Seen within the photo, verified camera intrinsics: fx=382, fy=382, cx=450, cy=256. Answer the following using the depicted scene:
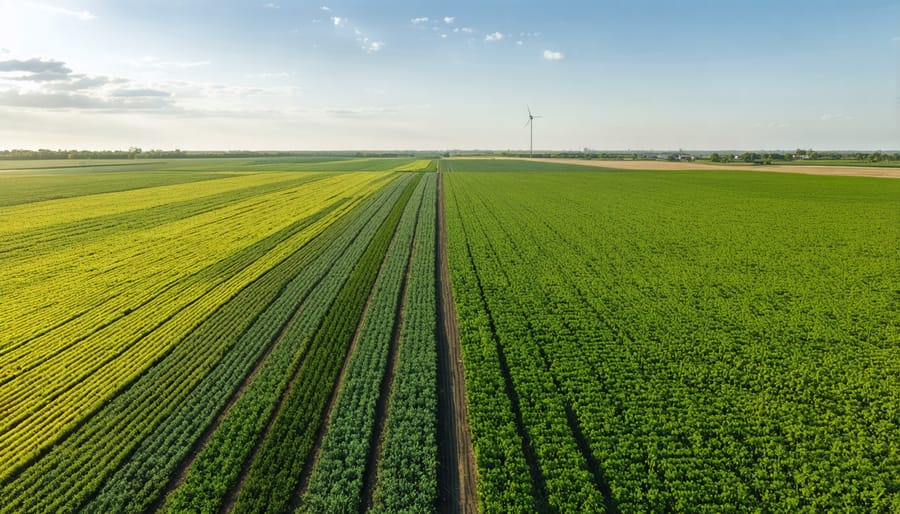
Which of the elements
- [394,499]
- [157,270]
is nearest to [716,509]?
[394,499]

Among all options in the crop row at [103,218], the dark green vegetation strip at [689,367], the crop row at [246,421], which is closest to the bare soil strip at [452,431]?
the dark green vegetation strip at [689,367]

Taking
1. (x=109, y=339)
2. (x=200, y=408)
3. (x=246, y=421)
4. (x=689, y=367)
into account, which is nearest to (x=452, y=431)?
(x=246, y=421)

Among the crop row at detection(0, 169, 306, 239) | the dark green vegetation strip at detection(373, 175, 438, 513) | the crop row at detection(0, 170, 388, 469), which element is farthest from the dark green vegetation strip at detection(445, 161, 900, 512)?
the crop row at detection(0, 169, 306, 239)

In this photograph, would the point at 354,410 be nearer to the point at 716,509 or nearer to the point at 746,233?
the point at 716,509

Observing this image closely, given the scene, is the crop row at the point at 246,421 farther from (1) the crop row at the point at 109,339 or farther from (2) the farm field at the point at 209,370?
(1) the crop row at the point at 109,339

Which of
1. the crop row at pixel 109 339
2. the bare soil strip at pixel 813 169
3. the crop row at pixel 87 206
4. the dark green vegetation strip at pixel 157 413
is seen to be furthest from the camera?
the bare soil strip at pixel 813 169

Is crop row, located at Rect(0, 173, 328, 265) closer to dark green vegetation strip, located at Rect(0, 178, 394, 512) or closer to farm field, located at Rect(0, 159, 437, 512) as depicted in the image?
farm field, located at Rect(0, 159, 437, 512)
